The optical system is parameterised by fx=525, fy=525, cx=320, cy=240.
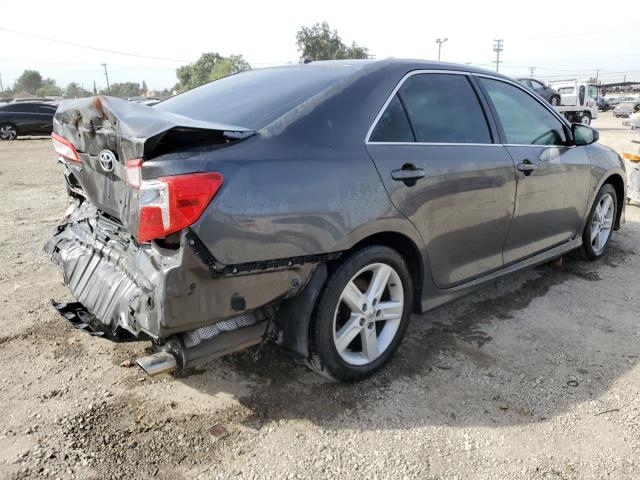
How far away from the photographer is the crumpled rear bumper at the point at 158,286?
212 cm

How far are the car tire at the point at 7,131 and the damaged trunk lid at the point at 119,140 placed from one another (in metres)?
19.0

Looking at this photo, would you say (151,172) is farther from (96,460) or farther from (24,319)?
(24,319)

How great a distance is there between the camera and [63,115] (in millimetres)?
2820

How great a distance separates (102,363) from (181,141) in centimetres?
155

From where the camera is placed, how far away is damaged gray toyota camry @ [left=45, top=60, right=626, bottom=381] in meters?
2.17

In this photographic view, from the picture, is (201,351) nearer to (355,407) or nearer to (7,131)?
(355,407)

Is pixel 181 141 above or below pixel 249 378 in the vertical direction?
above

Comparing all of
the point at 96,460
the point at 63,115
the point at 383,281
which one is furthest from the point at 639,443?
the point at 63,115

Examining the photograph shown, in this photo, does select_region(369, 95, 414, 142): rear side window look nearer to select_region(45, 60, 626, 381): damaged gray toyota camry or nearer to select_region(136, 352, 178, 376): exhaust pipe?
select_region(45, 60, 626, 381): damaged gray toyota camry

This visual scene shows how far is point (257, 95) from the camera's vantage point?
2.87 metres

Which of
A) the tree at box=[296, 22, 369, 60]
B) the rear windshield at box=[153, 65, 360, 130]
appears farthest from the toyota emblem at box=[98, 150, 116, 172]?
the tree at box=[296, 22, 369, 60]

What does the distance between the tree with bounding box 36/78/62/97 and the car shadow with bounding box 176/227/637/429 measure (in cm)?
10574

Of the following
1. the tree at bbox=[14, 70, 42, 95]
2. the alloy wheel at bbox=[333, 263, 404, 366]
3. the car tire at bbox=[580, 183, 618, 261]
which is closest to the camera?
the alloy wheel at bbox=[333, 263, 404, 366]

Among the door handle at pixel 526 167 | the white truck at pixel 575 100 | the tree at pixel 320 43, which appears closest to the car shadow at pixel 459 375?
the door handle at pixel 526 167
